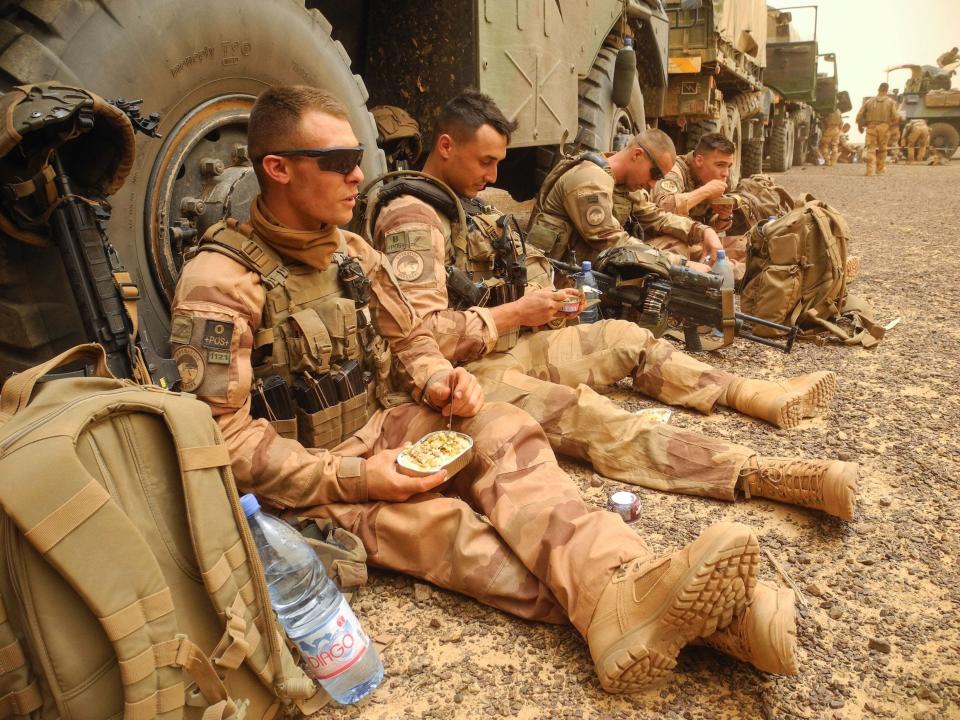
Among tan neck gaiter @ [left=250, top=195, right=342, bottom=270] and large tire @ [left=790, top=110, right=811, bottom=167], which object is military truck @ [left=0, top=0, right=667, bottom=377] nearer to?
tan neck gaiter @ [left=250, top=195, right=342, bottom=270]

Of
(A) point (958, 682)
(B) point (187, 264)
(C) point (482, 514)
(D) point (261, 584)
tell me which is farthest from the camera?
(C) point (482, 514)

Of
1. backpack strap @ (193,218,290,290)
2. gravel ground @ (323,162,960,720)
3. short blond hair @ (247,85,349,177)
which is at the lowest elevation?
gravel ground @ (323,162,960,720)

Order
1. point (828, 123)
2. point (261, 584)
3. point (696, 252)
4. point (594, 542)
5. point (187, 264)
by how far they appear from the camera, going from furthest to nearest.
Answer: point (828, 123), point (696, 252), point (187, 264), point (594, 542), point (261, 584)

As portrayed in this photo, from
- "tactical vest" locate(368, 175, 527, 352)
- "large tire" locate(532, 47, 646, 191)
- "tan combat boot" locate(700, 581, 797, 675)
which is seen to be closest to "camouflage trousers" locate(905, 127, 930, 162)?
"large tire" locate(532, 47, 646, 191)

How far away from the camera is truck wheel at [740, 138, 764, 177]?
13.4 metres

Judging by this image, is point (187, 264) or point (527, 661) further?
point (187, 264)

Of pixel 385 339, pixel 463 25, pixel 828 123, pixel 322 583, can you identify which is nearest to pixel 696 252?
pixel 463 25

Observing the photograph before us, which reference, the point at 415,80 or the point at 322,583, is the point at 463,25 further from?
the point at 322,583

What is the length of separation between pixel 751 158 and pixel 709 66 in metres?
4.76

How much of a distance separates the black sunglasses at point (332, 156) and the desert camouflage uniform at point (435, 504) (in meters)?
0.32

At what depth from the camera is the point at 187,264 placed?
196cm

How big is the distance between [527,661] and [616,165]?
147 inches

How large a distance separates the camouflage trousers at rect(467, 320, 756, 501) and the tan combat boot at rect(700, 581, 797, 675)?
34.3 inches

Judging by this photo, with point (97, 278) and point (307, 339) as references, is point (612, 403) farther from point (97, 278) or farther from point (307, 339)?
point (97, 278)
